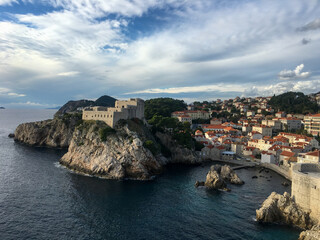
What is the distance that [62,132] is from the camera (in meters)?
77.8

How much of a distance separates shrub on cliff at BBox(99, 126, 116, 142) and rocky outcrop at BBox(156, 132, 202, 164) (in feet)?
56.2

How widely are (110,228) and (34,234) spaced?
7748 mm

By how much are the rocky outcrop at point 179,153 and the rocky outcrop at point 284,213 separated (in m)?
30.4

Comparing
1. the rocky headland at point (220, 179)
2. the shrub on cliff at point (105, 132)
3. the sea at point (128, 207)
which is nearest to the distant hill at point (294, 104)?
the sea at point (128, 207)

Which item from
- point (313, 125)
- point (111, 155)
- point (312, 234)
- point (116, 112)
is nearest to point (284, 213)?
point (312, 234)

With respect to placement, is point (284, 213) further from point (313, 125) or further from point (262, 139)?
point (313, 125)

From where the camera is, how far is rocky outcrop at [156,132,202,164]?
5797 cm

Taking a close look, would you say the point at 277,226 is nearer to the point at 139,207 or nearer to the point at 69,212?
the point at 139,207

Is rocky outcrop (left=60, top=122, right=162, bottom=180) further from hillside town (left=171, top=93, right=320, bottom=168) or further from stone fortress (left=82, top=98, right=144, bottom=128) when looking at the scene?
hillside town (left=171, top=93, right=320, bottom=168)

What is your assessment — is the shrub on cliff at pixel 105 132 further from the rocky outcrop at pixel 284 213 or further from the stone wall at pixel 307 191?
the stone wall at pixel 307 191

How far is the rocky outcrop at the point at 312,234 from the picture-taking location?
865 inches

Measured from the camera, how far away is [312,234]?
879 inches

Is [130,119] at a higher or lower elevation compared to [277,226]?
higher

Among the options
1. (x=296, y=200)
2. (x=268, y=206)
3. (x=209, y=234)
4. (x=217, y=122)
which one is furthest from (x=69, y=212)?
(x=217, y=122)
